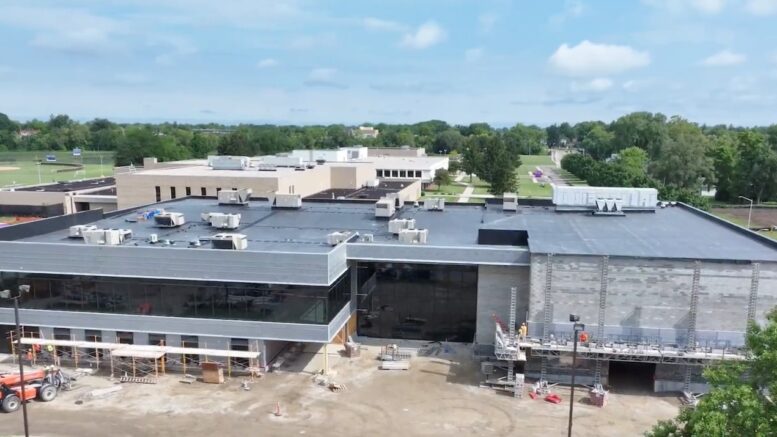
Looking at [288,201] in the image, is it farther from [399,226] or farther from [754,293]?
[754,293]

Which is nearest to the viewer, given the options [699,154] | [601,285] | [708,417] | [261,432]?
[708,417]

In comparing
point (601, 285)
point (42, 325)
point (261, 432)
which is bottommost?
point (261, 432)

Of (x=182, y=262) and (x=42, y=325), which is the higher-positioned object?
(x=182, y=262)

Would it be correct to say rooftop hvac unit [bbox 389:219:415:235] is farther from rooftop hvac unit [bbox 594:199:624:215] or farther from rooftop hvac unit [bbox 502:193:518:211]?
rooftop hvac unit [bbox 594:199:624:215]

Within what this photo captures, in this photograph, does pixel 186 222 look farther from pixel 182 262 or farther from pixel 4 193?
pixel 4 193

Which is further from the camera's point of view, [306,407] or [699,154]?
[699,154]

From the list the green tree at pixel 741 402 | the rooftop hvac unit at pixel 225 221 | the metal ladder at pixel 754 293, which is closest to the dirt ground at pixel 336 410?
the metal ladder at pixel 754 293

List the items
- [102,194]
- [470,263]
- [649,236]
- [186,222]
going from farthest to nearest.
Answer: [102,194], [186,222], [649,236], [470,263]

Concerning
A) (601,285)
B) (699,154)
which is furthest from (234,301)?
(699,154)

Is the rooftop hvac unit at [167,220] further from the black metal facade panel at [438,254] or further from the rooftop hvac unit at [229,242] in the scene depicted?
the black metal facade panel at [438,254]
